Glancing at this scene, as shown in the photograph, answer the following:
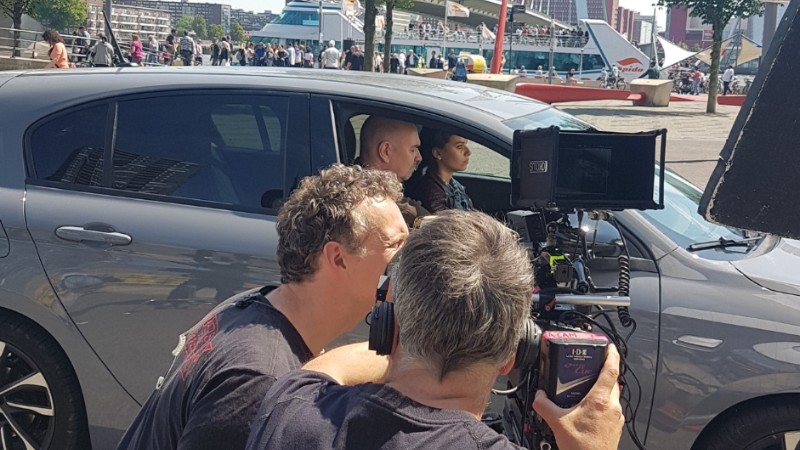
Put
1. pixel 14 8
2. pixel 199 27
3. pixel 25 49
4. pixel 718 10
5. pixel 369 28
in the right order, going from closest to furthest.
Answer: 1. pixel 718 10
2. pixel 25 49
3. pixel 369 28
4. pixel 14 8
5. pixel 199 27

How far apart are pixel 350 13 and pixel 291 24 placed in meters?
9.80

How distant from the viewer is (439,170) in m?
4.35

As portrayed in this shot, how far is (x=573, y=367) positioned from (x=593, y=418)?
0.10 meters

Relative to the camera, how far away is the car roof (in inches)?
143

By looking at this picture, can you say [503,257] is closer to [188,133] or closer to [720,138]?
[188,133]

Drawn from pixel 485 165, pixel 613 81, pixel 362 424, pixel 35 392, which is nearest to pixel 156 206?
pixel 35 392

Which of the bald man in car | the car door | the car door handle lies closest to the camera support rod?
the car door

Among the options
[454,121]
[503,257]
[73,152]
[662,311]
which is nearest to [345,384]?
[503,257]

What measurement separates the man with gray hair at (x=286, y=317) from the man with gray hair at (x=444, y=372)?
197mm

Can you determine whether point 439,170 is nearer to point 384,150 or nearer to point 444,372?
point 384,150

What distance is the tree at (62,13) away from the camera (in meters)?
91.4

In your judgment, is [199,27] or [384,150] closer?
[384,150]

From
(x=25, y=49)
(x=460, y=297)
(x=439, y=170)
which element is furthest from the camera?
(x=25, y=49)

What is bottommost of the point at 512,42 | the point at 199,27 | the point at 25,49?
the point at 25,49
